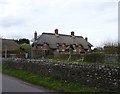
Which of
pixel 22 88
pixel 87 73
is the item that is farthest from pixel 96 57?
pixel 87 73

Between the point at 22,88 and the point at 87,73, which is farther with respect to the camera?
the point at 22,88

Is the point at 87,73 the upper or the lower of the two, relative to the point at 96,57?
lower

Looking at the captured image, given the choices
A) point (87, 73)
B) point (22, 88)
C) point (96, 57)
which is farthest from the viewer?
point (96, 57)

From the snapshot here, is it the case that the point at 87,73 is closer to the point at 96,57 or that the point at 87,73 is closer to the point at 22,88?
the point at 22,88

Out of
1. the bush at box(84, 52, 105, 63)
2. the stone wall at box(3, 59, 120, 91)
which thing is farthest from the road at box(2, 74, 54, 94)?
the bush at box(84, 52, 105, 63)

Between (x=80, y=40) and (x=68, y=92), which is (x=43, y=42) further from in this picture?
(x=68, y=92)

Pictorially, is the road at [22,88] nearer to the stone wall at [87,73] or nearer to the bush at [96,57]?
the stone wall at [87,73]

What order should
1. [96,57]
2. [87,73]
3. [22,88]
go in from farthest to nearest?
[96,57] → [22,88] → [87,73]

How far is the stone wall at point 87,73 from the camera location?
489 inches

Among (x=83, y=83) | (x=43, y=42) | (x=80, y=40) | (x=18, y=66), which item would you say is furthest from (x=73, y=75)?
(x=80, y=40)

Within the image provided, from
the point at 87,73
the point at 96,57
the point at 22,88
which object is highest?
the point at 96,57

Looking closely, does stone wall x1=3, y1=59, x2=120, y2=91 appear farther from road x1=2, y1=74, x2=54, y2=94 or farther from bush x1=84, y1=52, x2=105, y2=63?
bush x1=84, y1=52, x2=105, y2=63

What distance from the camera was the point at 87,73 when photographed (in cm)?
1430

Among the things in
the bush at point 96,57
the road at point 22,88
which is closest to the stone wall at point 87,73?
the road at point 22,88
